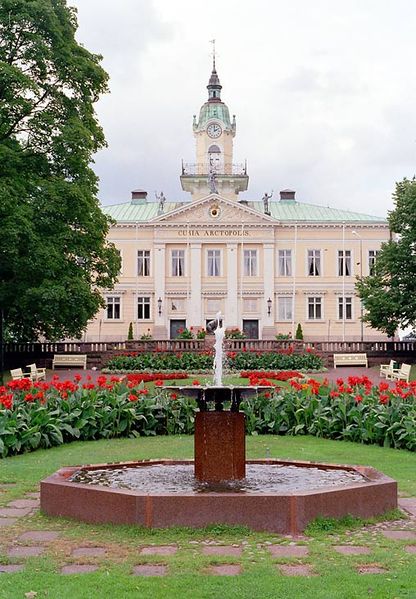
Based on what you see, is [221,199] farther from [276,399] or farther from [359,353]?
[276,399]

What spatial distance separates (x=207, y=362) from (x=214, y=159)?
34.8m

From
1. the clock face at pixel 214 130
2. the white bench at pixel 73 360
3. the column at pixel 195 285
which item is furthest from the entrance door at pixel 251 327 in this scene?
the white bench at pixel 73 360

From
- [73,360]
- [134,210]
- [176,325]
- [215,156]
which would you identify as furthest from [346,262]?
[73,360]

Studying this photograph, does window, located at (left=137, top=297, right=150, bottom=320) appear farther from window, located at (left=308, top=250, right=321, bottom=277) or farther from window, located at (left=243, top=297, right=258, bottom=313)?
window, located at (left=308, top=250, right=321, bottom=277)

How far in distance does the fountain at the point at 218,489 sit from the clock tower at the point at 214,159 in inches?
2148

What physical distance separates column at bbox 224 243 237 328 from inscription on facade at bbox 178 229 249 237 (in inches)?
30.8

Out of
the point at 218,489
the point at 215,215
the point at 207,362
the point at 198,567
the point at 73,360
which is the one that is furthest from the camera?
the point at 215,215

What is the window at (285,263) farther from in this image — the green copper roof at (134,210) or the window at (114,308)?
the window at (114,308)

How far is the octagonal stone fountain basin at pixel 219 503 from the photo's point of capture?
24.5 feet

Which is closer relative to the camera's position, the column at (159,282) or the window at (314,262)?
the column at (159,282)

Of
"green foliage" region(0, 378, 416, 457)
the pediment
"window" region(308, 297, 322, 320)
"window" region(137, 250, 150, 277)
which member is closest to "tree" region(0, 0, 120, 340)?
"green foliage" region(0, 378, 416, 457)

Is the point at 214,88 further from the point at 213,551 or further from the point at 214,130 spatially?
the point at 213,551

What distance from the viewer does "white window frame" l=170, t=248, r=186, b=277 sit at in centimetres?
5753

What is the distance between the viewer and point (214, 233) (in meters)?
57.0
